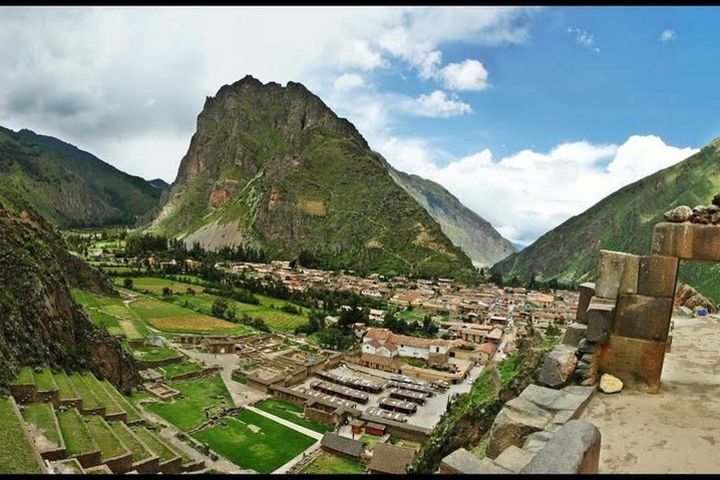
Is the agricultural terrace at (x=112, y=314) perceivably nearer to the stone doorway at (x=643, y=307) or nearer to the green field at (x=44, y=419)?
the green field at (x=44, y=419)

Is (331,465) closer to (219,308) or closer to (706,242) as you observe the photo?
(706,242)

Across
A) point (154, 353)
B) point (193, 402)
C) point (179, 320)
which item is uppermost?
point (179, 320)

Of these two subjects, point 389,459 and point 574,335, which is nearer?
point 574,335

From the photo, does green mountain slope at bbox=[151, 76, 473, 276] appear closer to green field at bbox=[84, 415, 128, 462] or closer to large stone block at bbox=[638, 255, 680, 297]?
green field at bbox=[84, 415, 128, 462]

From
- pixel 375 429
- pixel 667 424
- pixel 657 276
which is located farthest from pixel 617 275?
pixel 375 429

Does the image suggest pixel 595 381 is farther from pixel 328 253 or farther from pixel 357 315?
pixel 328 253

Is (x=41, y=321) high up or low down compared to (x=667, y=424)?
down

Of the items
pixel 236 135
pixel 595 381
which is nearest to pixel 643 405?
pixel 595 381
